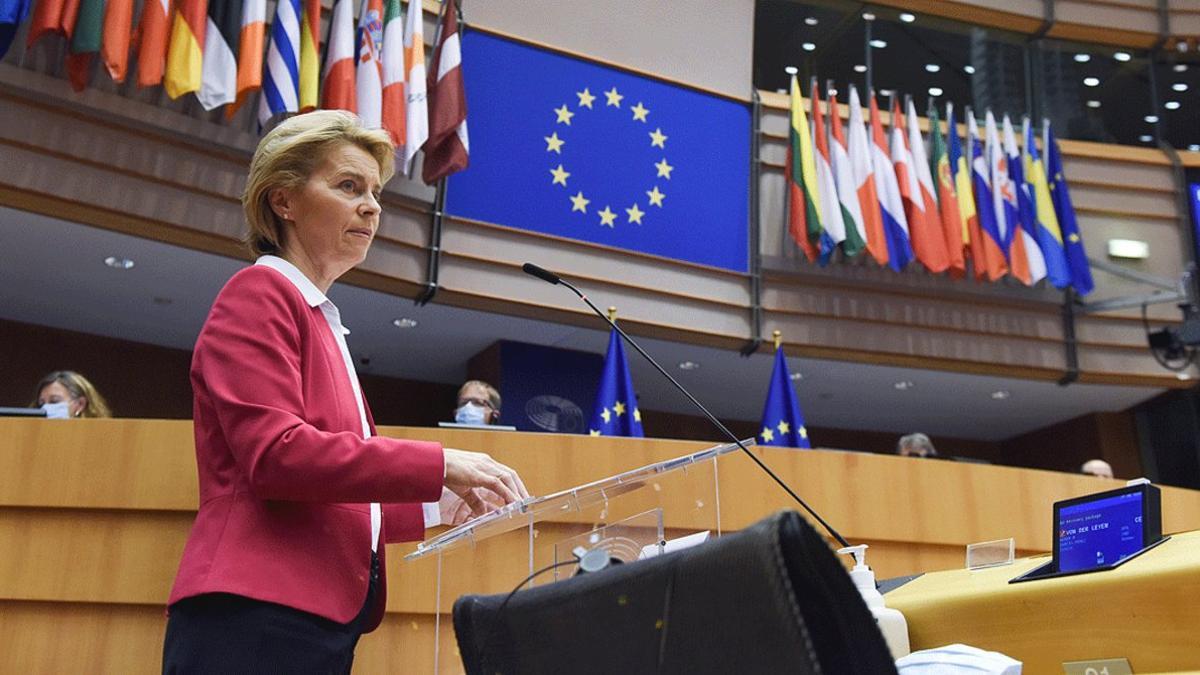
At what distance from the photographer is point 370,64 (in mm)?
6781

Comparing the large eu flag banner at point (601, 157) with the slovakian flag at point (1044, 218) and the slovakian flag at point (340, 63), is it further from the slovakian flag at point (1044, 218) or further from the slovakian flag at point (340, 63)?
the slovakian flag at point (1044, 218)

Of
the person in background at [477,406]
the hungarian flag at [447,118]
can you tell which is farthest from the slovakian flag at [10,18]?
the person in background at [477,406]

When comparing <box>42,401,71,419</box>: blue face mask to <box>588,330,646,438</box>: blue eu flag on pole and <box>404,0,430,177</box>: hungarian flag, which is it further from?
<box>588,330,646,438</box>: blue eu flag on pole

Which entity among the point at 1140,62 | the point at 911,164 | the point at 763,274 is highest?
the point at 1140,62

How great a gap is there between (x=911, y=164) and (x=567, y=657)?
820 cm

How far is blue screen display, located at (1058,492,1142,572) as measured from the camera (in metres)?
1.67

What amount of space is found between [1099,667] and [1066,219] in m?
8.25

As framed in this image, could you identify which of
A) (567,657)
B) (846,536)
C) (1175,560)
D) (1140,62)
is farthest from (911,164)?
(567,657)

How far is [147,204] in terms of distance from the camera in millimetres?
6094

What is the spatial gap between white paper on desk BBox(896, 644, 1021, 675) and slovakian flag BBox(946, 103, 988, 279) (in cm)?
776

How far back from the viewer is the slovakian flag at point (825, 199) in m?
8.26

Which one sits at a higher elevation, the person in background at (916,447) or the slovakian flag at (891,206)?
the slovakian flag at (891,206)

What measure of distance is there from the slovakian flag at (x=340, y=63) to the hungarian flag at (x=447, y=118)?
0.48 metres

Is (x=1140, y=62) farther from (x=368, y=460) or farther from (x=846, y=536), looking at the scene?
(x=368, y=460)
